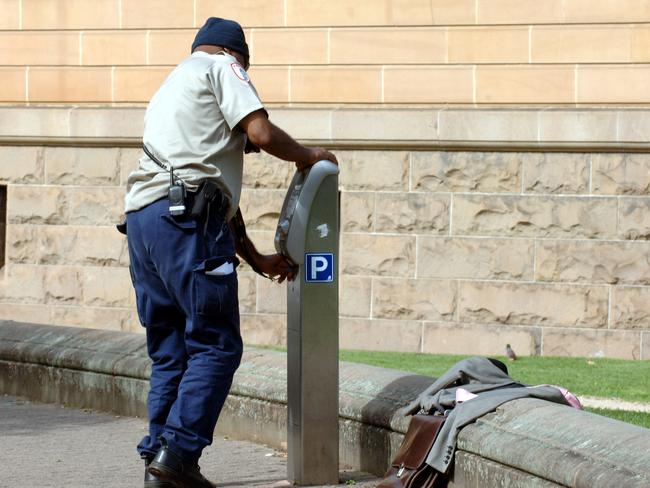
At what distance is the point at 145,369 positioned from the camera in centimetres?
686

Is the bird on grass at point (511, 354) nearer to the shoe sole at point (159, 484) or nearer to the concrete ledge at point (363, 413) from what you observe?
the concrete ledge at point (363, 413)

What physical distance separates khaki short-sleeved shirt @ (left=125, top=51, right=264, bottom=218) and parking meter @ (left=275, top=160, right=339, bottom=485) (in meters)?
0.27

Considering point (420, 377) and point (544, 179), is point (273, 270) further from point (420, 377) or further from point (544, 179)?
point (544, 179)

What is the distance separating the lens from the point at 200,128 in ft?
16.3

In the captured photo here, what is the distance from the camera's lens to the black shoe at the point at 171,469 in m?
4.82

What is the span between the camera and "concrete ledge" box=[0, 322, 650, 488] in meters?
4.11

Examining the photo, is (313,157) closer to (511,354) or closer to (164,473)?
(164,473)

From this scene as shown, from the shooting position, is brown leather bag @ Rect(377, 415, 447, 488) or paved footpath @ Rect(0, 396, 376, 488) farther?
paved footpath @ Rect(0, 396, 376, 488)

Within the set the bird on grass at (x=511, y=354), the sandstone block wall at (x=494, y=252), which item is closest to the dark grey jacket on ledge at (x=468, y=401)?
the bird on grass at (x=511, y=354)

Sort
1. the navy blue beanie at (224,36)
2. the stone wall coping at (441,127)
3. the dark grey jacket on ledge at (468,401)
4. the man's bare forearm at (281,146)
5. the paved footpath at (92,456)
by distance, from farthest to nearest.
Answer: the stone wall coping at (441,127)
the paved footpath at (92,456)
the navy blue beanie at (224,36)
the man's bare forearm at (281,146)
the dark grey jacket on ledge at (468,401)

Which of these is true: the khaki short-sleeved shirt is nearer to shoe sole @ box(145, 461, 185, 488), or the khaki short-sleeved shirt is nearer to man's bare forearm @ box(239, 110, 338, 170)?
man's bare forearm @ box(239, 110, 338, 170)

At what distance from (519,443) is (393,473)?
0.64 meters

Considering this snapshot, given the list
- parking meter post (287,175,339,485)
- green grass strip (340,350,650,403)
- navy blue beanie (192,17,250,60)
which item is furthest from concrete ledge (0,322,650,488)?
green grass strip (340,350,650,403)

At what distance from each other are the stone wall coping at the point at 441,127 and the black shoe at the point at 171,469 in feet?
20.6
